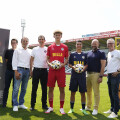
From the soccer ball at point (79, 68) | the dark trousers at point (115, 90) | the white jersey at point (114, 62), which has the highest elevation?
the white jersey at point (114, 62)

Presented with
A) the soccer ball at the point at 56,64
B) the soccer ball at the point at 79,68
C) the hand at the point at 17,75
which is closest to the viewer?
the soccer ball at the point at 56,64

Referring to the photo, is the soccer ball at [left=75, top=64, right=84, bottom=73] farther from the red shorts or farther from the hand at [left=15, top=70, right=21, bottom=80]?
the hand at [left=15, top=70, right=21, bottom=80]

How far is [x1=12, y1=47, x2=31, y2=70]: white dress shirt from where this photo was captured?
4.57m

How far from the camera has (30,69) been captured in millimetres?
4801

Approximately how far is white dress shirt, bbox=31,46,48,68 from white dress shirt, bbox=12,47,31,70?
219mm

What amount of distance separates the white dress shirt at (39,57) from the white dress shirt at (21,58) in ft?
0.72

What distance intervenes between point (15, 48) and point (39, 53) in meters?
0.89

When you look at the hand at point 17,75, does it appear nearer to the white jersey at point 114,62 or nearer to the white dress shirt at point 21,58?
the white dress shirt at point 21,58

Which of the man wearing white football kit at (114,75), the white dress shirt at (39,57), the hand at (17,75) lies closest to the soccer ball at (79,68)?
the man wearing white football kit at (114,75)

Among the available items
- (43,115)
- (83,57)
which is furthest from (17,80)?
(83,57)

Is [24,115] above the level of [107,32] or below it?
below

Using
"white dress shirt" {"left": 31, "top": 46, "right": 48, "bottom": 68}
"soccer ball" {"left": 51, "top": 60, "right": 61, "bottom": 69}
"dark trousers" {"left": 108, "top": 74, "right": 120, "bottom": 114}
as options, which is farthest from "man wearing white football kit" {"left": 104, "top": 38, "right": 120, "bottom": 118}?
"white dress shirt" {"left": 31, "top": 46, "right": 48, "bottom": 68}

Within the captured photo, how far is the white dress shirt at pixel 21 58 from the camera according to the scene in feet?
15.0

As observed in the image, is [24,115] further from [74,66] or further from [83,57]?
[83,57]
